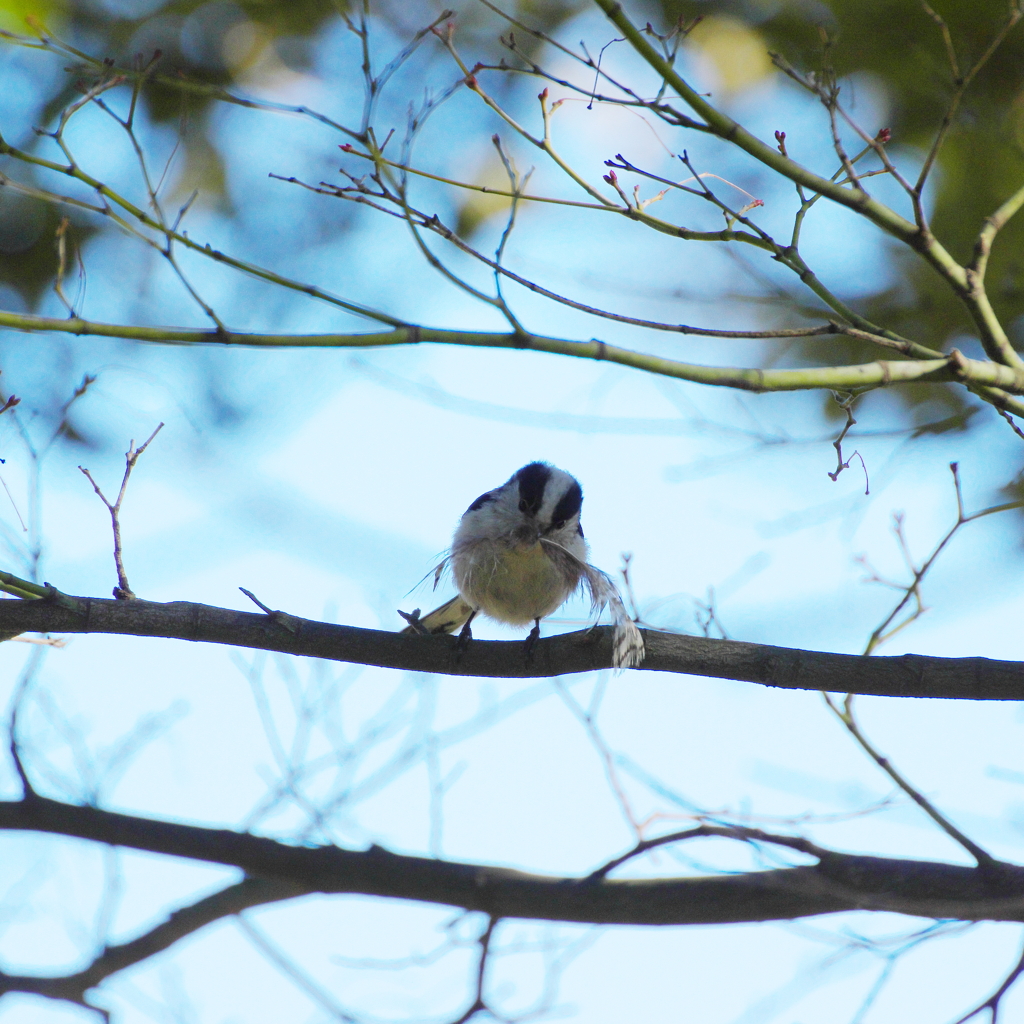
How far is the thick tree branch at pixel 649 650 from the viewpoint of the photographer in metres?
2.81

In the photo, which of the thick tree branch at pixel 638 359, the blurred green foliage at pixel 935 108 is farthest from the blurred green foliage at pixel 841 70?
the thick tree branch at pixel 638 359

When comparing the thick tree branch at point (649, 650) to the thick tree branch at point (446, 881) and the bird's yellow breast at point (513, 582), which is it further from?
the bird's yellow breast at point (513, 582)

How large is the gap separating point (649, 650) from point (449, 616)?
1805 mm

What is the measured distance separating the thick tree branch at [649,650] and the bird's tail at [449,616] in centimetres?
145

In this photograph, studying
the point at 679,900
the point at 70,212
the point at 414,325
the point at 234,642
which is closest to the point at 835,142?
the point at 414,325

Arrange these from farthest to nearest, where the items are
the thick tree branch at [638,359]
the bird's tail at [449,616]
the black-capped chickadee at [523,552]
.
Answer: the bird's tail at [449,616] → the black-capped chickadee at [523,552] → the thick tree branch at [638,359]

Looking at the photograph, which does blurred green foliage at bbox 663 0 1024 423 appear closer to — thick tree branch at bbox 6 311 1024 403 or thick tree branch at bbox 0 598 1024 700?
thick tree branch at bbox 0 598 1024 700

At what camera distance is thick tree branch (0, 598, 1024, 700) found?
2814mm

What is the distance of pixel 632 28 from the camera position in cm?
204

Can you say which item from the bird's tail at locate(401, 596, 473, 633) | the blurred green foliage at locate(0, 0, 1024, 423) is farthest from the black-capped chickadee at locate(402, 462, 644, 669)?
the blurred green foliage at locate(0, 0, 1024, 423)

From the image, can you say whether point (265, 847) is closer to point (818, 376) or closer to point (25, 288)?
point (818, 376)

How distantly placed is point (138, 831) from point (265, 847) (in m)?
0.45

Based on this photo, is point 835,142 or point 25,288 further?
point 25,288

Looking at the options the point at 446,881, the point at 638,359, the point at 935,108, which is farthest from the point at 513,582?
the point at 935,108
